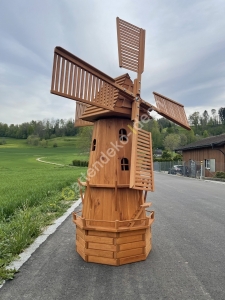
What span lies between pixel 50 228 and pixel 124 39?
4775 mm

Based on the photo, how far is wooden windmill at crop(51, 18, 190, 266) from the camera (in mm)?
4594

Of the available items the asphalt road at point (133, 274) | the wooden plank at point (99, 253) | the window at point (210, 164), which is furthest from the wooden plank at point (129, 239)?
the window at point (210, 164)

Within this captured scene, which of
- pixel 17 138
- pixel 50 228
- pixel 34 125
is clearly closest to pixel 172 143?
pixel 34 125

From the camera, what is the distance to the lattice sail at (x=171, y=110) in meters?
5.89

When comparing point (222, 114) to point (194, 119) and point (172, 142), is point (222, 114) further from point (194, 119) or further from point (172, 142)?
point (172, 142)

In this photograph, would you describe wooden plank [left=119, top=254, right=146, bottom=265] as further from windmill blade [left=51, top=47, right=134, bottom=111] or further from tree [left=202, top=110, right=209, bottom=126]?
tree [left=202, top=110, right=209, bottom=126]

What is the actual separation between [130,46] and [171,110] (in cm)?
165

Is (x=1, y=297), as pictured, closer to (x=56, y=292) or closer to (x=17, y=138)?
(x=56, y=292)

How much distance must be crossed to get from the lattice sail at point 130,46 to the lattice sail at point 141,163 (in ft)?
4.78

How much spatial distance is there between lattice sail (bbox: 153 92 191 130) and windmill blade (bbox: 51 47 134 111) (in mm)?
1361

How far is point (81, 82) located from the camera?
14.0ft

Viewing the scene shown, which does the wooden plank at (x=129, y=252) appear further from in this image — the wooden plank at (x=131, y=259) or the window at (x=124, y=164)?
the window at (x=124, y=164)

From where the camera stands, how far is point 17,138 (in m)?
113

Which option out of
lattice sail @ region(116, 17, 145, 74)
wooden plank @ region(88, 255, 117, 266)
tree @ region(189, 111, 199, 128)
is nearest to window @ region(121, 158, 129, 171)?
wooden plank @ region(88, 255, 117, 266)
